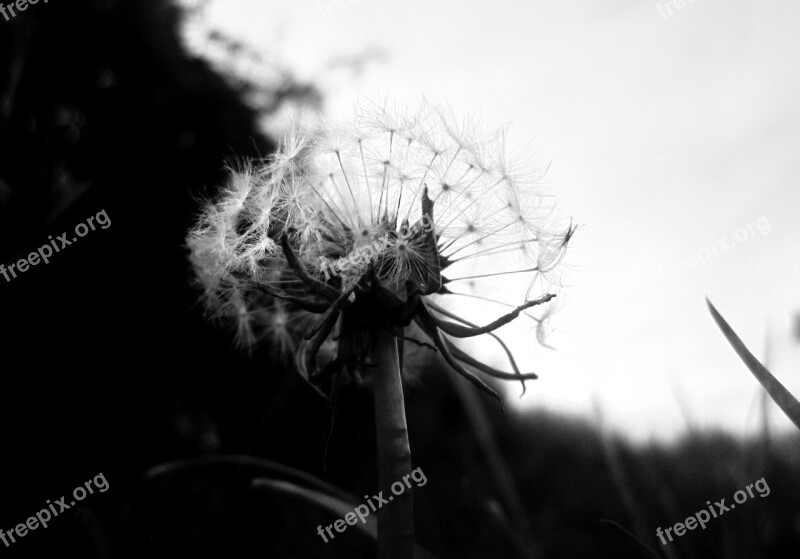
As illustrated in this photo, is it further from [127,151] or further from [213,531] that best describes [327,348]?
[127,151]

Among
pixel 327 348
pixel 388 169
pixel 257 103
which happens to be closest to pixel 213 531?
pixel 327 348

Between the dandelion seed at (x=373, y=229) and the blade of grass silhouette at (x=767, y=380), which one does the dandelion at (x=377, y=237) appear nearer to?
the dandelion seed at (x=373, y=229)

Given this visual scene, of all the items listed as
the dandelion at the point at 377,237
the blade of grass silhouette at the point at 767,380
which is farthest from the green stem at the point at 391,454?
the blade of grass silhouette at the point at 767,380

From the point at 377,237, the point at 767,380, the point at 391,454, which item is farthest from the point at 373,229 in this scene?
the point at 767,380

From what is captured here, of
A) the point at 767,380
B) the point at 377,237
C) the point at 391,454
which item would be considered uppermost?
the point at 377,237

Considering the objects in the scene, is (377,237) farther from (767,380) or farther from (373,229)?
(767,380)

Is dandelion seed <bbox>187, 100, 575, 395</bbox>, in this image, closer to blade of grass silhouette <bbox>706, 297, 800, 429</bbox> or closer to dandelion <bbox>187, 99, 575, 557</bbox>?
dandelion <bbox>187, 99, 575, 557</bbox>

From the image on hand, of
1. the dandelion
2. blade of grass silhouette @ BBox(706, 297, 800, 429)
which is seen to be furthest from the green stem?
blade of grass silhouette @ BBox(706, 297, 800, 429)
